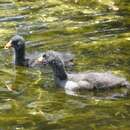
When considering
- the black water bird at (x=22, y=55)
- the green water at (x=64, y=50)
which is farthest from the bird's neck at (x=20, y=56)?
the green water at (x=64, y=50)

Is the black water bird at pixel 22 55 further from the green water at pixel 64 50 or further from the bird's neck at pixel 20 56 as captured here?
the green water at pixel 64 50

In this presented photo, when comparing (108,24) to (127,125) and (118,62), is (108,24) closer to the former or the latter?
(118,62)

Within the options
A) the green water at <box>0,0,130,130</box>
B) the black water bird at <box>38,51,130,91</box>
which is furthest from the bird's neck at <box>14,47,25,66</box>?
the black water bird at <box>38,51,130,91</box>

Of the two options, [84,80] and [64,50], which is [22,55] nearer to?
[64,50]

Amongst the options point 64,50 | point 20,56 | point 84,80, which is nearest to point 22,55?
point 20,56

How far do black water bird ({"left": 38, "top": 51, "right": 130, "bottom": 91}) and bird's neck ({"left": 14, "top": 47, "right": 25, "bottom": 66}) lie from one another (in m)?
1.93

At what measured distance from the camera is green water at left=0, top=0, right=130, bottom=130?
11359 millimetres

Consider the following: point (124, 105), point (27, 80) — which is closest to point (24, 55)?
point (27, 80)

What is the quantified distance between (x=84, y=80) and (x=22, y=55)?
3.13 meters

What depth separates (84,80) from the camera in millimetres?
13320

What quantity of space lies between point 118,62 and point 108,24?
171 inches

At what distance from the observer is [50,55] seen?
14.1 m

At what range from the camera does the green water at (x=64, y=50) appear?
37.3 ft

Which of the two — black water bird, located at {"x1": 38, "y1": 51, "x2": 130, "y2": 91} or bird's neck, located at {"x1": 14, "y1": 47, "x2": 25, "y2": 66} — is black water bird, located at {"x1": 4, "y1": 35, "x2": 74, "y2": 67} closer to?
bird's neck, located at {"x1": 14, "y1": 47, "x2": 25, "y2": 66}
